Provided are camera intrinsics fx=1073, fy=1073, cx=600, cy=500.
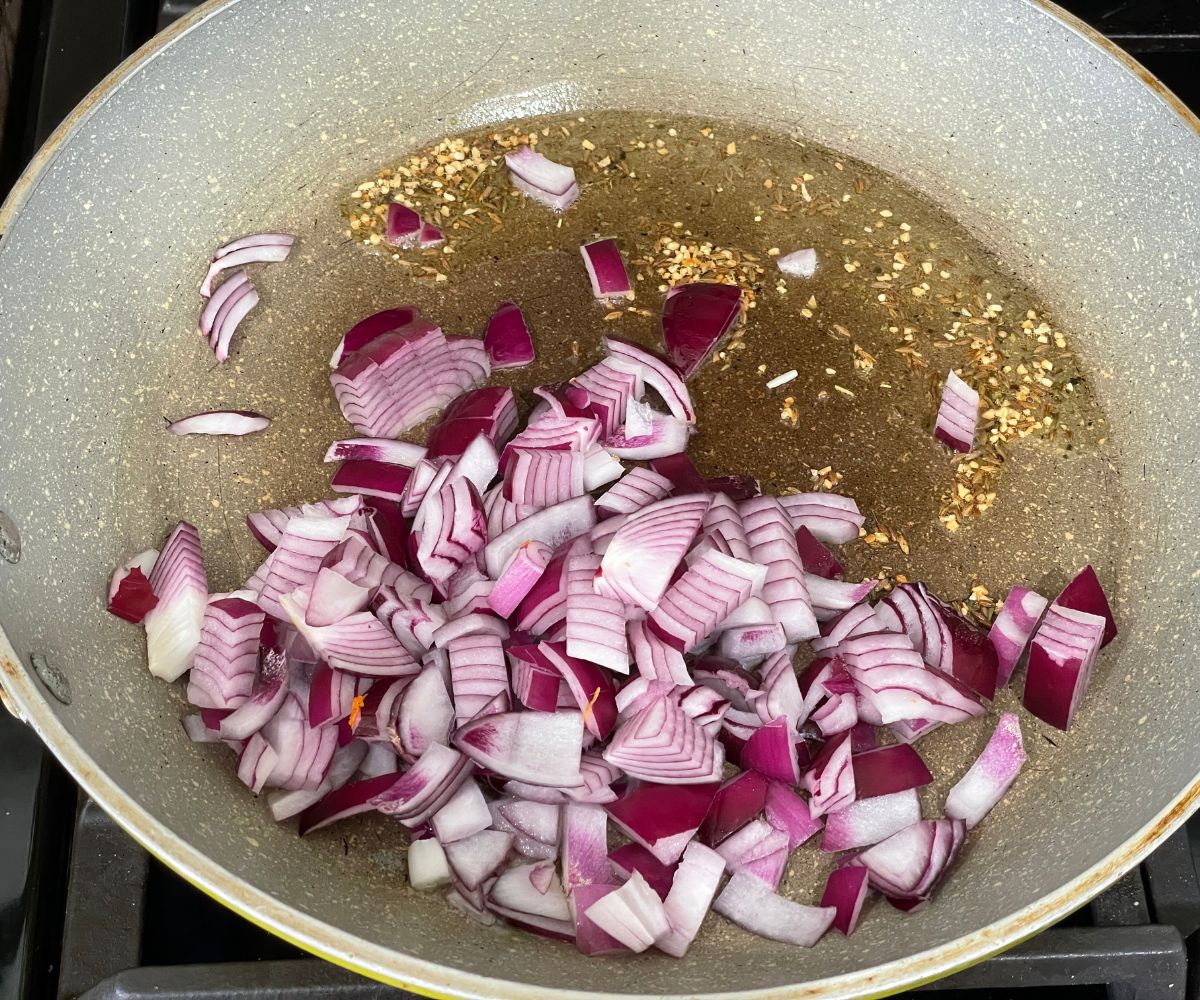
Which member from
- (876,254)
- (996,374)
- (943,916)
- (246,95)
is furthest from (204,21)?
(943,916)

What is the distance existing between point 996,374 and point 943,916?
1.85ft

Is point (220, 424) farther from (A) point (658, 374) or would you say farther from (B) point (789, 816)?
(B) point (789, 816)

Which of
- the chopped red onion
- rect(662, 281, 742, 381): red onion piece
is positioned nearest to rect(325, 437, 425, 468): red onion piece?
rect(662, 281, 742, 381): red onion piece

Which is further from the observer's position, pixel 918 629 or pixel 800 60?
pixel 800 60

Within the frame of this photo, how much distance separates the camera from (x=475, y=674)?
947mm

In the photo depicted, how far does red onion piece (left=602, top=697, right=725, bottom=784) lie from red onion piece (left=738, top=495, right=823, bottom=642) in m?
0.14

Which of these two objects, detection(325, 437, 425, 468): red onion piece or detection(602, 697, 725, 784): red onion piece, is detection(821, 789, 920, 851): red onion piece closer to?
detection(602, 697, 725, 784): red onion piece

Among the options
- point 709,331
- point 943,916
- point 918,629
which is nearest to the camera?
point 943,916

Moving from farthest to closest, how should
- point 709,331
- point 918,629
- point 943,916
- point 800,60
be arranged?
point 800,60, point 709,331, point 918,629, point 943,916

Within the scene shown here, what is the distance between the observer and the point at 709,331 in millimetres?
1130

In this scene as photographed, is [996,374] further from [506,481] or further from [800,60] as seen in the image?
[506,481]

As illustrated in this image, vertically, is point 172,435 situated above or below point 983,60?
below

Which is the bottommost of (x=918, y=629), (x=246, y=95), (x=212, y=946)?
(x=212, y=946)

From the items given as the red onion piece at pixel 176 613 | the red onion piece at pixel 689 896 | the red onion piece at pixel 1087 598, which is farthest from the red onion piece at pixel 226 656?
the red onion piece at pixel 1087 598
